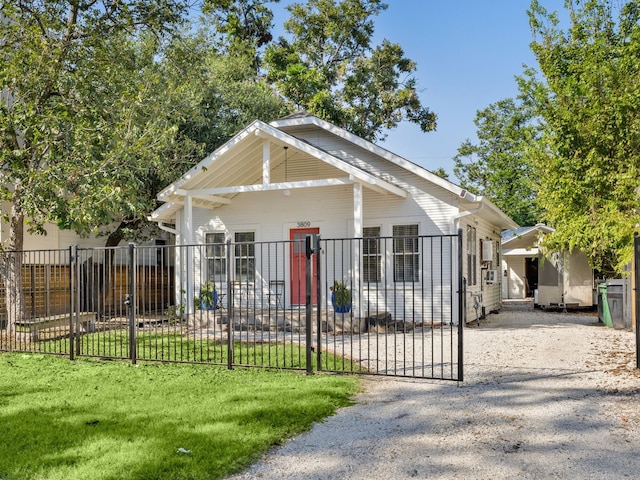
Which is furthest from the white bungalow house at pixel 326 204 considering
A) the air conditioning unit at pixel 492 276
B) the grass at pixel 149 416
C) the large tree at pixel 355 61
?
the large tree at pixel 355 61

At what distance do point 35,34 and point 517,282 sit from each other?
26.9 m

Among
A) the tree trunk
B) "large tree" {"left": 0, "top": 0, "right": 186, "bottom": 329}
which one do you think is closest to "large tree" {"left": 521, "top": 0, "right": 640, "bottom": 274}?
"large tree" {"left": 0, "top": 0, "right": 186, "bottom": 329}

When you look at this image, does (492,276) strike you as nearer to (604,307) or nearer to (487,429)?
(604,307)

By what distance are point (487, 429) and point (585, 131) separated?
34.9ft

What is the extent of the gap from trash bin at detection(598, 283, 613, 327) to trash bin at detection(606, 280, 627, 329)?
20 cm

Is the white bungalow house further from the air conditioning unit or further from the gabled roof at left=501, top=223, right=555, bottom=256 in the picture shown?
the gabled roof at left=501, top=223, right=555, bottom=256

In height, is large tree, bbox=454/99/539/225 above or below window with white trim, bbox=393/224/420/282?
above

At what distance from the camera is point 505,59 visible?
2192 centimetres

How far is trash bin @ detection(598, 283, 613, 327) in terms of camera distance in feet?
46.4

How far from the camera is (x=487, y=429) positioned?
5.25 meters

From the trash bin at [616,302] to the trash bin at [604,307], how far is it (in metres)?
0.20

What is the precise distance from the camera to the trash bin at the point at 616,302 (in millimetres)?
13595

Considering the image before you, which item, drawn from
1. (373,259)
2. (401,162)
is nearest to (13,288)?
(373,259)

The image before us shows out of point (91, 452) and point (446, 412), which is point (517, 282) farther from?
point (91, 452)
